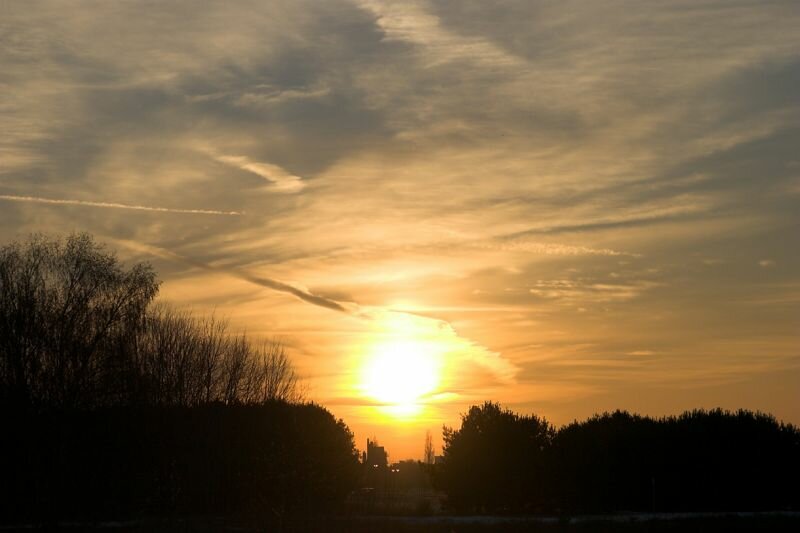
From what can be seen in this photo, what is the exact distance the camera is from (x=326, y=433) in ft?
169

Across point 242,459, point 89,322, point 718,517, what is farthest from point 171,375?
point 718,517

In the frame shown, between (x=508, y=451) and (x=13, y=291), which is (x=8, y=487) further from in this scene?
(x=508, y=451)

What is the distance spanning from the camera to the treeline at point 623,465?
4406 centimetres

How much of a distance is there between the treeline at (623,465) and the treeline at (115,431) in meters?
7.90

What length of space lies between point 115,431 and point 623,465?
24819 mm

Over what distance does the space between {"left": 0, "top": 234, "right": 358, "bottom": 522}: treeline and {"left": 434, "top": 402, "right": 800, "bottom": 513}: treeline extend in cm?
790

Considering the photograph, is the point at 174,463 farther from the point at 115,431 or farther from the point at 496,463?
the point at 496,463

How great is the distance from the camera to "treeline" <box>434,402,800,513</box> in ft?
145

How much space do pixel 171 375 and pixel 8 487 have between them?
53.2 ft

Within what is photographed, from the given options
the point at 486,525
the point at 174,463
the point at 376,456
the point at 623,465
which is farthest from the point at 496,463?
A: the point at 376,456

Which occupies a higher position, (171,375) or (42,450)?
(171,375)

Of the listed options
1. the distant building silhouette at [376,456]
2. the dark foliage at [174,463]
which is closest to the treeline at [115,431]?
the dark foliage at [174,463]

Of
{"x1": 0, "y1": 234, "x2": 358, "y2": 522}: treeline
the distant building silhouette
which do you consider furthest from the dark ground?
the distant building silhouette

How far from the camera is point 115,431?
158 ft
